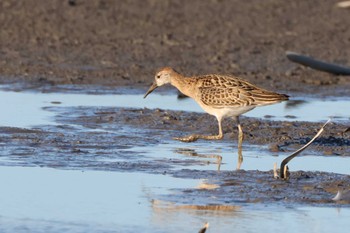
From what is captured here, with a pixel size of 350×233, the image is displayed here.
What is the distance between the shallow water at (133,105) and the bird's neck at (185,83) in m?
1.27

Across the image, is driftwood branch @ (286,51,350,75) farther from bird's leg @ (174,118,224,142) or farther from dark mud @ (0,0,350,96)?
bird's leg @ (174,118,224,142)

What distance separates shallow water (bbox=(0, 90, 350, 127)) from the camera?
13938 millimetres

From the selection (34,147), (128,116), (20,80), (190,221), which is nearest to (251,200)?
(190,221)

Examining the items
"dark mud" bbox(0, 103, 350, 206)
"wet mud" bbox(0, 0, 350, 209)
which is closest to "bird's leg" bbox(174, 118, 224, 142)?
"dark mud" bbox(0, 103, 350, 206)

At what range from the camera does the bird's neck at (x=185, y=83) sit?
13031mm

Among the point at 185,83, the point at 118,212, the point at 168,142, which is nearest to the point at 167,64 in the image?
the point at 185,83

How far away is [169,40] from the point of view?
19609 mm

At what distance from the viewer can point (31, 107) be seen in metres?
14.6

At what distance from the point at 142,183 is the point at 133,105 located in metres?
5.08

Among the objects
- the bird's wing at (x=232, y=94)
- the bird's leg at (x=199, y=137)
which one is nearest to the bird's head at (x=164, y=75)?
Result: the bird's wing at (x=232, y=94)

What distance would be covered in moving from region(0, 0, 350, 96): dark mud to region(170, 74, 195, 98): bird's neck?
3201 millimetres

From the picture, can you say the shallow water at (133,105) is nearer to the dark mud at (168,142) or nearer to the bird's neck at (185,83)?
the dark mud at (168,142)

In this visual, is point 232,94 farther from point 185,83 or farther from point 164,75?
point 164,75

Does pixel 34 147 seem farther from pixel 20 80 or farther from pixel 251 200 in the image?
pixel 20 80
